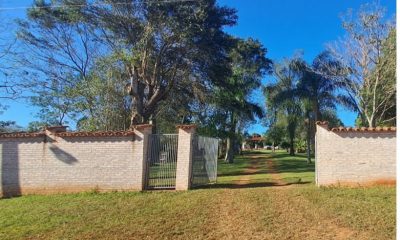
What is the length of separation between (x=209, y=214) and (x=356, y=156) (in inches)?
228

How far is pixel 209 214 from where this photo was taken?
32.3 feet

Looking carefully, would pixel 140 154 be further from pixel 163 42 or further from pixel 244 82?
pixel 244 82

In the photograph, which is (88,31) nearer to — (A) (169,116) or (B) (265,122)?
(A) (169,116)

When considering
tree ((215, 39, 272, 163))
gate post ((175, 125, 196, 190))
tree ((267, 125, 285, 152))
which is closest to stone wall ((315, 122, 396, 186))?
gate post ((175, 125, 196, 190))

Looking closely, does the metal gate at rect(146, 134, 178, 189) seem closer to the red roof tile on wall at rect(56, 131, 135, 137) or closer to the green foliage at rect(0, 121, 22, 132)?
the red roof tile on wall at rect(56, 131, 135, 137)

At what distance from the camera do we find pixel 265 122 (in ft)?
150

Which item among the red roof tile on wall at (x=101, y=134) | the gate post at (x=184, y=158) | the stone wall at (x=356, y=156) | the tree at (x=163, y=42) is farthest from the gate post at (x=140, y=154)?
the tree at (x=163, y=42)

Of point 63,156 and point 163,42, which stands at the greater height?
point 163,42

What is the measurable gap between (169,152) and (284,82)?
22.7m

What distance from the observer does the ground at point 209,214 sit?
8.23m

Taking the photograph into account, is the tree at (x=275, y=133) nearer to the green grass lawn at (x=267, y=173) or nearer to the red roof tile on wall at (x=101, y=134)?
the green grass lawn at (x=267, y=173)

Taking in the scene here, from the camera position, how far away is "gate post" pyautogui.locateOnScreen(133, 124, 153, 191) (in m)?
13.2

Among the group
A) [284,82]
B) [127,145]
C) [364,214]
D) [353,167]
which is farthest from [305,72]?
[364,214]

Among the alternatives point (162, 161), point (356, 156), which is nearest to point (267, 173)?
point (356, 156)
